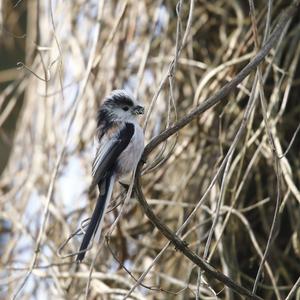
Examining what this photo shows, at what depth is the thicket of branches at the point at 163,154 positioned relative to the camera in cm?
261

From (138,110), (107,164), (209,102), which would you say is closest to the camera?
(209,102)

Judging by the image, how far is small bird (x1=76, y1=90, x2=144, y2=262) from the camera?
7.50ft

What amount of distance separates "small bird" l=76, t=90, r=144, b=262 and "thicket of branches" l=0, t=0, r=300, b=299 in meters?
0.09

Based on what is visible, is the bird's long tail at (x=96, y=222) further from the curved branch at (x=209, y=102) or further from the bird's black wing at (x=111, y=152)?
the curved branch at (x=209, y=102)

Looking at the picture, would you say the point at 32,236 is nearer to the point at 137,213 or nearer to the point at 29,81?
the point at 137,213

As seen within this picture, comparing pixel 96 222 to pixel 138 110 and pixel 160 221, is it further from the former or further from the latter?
pixel 138 110

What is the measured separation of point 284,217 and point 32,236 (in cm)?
97

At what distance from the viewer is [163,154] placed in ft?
8.90

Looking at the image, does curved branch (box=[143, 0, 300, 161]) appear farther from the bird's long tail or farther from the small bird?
the small bird

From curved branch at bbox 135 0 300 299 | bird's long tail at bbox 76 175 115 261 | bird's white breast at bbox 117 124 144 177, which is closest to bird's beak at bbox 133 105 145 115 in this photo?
bird's white breast at bbox 117 124 144 177

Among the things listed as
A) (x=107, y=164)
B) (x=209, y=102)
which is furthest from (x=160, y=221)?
(x=107, y=164)

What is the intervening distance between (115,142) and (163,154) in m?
0.36

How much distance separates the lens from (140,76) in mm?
2736

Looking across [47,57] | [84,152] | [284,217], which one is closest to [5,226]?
[84,152]
